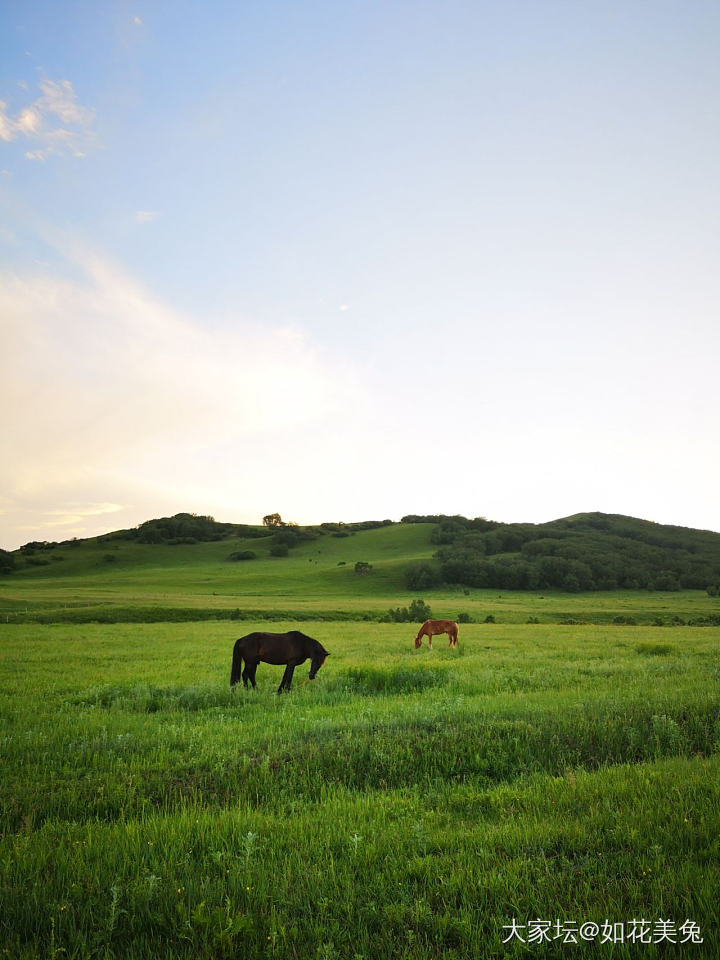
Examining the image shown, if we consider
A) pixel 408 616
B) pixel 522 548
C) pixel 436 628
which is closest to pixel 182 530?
pixel 522 548

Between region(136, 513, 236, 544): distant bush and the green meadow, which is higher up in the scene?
region(136, 513, 236, 544): distant bush

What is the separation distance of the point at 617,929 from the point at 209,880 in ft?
10.7

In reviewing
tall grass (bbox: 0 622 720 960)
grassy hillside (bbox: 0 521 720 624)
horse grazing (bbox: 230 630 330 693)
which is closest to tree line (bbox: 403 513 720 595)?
grassy hillside (bbox: 0 521 720 624)

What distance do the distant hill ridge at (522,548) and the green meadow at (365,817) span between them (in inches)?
3257

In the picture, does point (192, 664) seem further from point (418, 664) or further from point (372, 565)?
point (372, 565)

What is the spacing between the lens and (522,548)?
394 ft

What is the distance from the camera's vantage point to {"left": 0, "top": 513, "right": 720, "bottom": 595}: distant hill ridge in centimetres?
9912

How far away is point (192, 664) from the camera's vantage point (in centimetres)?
1980

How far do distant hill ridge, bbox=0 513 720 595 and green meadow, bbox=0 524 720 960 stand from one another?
82.7 m

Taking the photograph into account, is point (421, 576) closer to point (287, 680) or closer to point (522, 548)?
point (522, 548)

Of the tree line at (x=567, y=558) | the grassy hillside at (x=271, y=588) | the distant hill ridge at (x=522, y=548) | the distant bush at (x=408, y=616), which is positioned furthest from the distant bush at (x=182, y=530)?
the distant bush at (x=408, y=616)

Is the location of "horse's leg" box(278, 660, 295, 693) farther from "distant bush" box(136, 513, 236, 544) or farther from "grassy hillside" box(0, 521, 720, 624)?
"distant bush" box(136, 513, 236, 544)

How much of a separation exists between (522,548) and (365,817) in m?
120

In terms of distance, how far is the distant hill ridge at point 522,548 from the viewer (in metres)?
99.1
